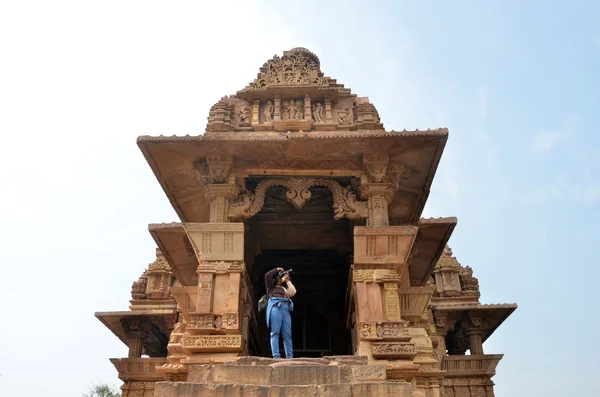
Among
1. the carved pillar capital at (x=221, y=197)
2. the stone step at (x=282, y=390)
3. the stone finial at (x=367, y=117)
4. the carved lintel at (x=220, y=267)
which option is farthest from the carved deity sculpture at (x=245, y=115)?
the stone step at (x=282, y=390)

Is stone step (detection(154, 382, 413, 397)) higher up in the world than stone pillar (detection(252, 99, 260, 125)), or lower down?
lower down

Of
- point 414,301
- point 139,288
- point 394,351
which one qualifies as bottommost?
point 394,351

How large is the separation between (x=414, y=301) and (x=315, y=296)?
169 inches

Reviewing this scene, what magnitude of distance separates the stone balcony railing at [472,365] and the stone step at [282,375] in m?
13.2

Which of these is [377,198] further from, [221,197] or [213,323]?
[213,323]

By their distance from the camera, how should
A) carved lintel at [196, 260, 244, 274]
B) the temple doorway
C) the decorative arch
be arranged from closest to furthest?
1. carved lintel at [196, 260, 244, 274]
2. the decorative arch
3. the temple doorway

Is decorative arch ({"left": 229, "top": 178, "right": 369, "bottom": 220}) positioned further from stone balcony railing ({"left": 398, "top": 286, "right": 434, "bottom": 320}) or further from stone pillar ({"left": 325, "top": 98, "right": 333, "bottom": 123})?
stone balcony railing ({"left": 398, "top": 286, "right": 434, "bottom": 320})

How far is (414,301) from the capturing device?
9.80 metres

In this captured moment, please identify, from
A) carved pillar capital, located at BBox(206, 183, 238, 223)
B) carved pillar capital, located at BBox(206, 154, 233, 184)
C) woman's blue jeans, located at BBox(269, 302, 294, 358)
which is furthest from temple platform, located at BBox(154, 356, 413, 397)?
carved pillar capital, located at BBox(206, 154, 233, 184)

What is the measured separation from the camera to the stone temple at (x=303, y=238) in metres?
6.55

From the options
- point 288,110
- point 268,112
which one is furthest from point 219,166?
point 288,110

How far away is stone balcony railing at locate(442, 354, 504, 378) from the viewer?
1802 centimetres

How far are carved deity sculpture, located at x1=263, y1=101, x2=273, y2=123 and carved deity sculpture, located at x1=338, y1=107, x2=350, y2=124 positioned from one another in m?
1.24

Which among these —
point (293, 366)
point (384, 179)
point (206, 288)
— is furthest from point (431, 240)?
point (293, 366)
